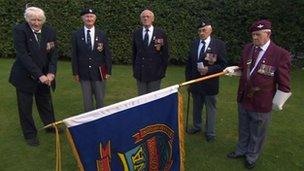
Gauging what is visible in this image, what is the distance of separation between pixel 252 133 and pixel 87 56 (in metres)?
2.83

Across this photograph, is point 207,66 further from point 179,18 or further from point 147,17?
point 179,18

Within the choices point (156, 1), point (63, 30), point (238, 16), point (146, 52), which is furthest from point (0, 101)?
point (238, 16)

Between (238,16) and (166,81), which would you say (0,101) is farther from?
(238,16)

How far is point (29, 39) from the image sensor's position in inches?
264

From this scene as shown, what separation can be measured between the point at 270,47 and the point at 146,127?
1972 millimetres

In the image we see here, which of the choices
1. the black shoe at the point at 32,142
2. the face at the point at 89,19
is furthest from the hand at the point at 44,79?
the face at the point at 89,19

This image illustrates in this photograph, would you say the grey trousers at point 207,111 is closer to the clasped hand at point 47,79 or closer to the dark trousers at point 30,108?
the clasped hand at point 47,79

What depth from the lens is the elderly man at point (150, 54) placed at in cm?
748

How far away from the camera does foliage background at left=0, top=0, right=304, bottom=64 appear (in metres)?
12.4

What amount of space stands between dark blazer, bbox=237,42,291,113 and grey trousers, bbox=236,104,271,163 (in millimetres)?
114

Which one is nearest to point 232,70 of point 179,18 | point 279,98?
point 279,98

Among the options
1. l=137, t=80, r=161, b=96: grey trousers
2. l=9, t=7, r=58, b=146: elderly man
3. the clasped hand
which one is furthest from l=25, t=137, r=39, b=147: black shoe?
l=137, t=80, r=161, b=96: grey trousers

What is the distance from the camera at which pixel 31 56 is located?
22.2ft

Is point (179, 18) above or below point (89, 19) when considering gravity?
below
